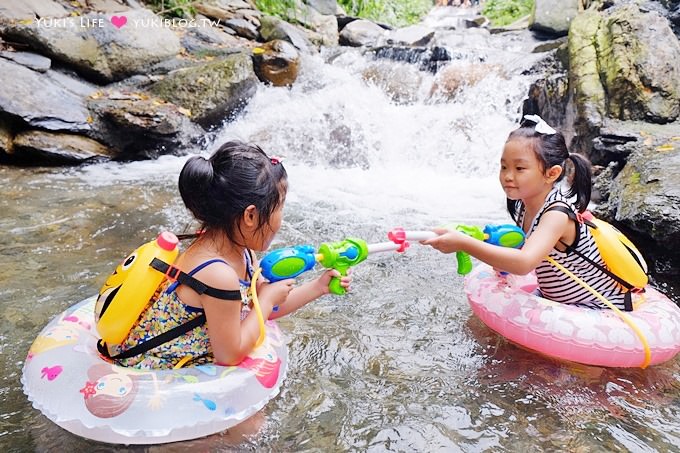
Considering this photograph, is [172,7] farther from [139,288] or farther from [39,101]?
[139,288]

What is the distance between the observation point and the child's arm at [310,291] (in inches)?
89.1

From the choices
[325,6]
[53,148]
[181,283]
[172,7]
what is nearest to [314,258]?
[181,283]

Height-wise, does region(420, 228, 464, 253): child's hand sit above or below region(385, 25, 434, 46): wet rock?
above

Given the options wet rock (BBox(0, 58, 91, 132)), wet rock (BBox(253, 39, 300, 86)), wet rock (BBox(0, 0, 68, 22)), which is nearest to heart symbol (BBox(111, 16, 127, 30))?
wet rock (BBox(0, 0, 68, 22))

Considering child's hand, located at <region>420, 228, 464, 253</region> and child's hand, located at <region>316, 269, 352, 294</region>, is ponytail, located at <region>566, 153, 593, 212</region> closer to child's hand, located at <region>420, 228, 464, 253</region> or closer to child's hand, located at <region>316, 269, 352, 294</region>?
child's hand, located at <region>420, 228, 464, 253</region>

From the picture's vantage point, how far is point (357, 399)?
2.34 meters

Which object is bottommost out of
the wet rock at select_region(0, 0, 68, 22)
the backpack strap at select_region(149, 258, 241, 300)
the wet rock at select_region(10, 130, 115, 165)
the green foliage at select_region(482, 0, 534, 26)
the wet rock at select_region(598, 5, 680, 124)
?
the wet rock at select_region(10, 130, 115, 165)

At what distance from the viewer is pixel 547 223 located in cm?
254

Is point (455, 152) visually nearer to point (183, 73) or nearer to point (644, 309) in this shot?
Result: point (183, 73)

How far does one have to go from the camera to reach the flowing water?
214 centimetres

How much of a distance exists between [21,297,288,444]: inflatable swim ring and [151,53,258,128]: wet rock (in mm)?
5589

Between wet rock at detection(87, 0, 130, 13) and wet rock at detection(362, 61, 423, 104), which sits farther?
wet rock at detection(362, 61, 423, 104)

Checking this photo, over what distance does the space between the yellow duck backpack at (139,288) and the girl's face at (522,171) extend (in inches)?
56.3

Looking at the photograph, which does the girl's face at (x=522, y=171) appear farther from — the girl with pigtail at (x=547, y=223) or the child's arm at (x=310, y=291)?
the child's arm at (x=310, y=291)
